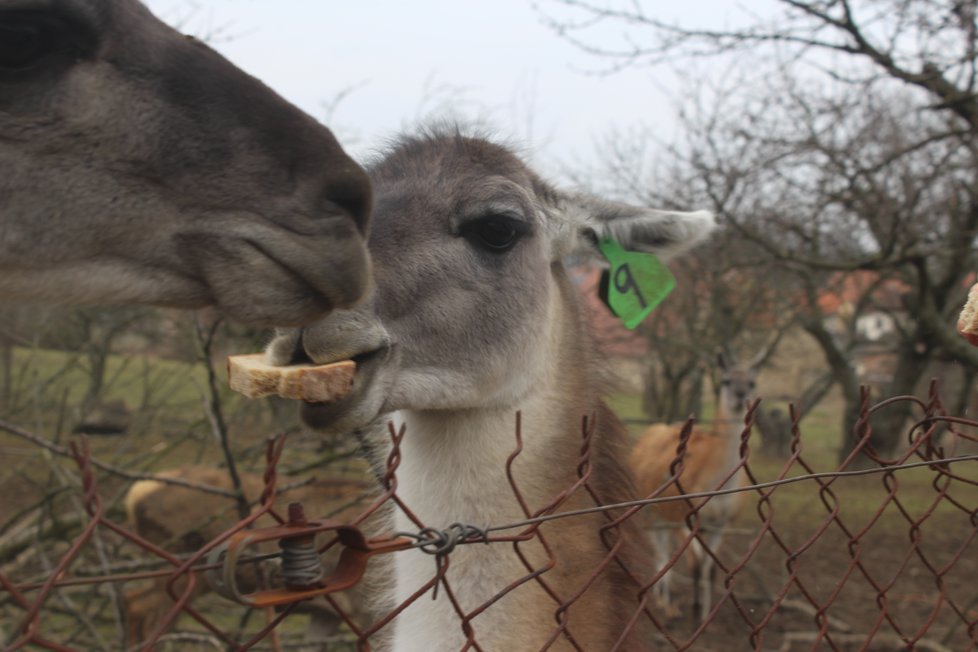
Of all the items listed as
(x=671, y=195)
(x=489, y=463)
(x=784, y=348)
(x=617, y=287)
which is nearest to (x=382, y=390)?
(x=489, y=463)

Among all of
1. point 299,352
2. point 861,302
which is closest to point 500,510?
point 299,352

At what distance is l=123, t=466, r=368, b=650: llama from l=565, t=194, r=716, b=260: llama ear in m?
3.01

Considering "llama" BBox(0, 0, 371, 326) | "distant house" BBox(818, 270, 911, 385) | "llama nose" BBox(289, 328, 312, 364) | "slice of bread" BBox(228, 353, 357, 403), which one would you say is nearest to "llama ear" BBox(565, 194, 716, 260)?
"llama nose" BBox(289, 328, 312, 364)

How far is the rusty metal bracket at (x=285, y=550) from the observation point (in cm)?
115

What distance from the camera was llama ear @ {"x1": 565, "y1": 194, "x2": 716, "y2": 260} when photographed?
138 inches

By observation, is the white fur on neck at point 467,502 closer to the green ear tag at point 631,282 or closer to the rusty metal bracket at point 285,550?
the green ear tag at point 631,282

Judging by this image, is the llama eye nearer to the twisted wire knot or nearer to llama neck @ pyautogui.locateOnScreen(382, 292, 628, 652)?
llama neck @ pyautogui.locateOnScreen(382, 292, 628, 652)

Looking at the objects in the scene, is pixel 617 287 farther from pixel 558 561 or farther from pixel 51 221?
pixel 51 221

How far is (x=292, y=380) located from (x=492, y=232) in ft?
3.87

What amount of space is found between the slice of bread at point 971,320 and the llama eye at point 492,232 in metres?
1.48

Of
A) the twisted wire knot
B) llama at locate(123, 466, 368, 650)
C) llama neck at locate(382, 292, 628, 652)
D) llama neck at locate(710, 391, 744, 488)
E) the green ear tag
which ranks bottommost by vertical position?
llama at locate(123, 466, 368, 650)

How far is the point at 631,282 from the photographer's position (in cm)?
357

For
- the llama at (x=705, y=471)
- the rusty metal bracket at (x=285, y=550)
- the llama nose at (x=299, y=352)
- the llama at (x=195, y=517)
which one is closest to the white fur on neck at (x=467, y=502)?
the llama nose at (x=299, y=352)

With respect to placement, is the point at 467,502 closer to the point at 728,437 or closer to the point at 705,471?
the point at 728,437
